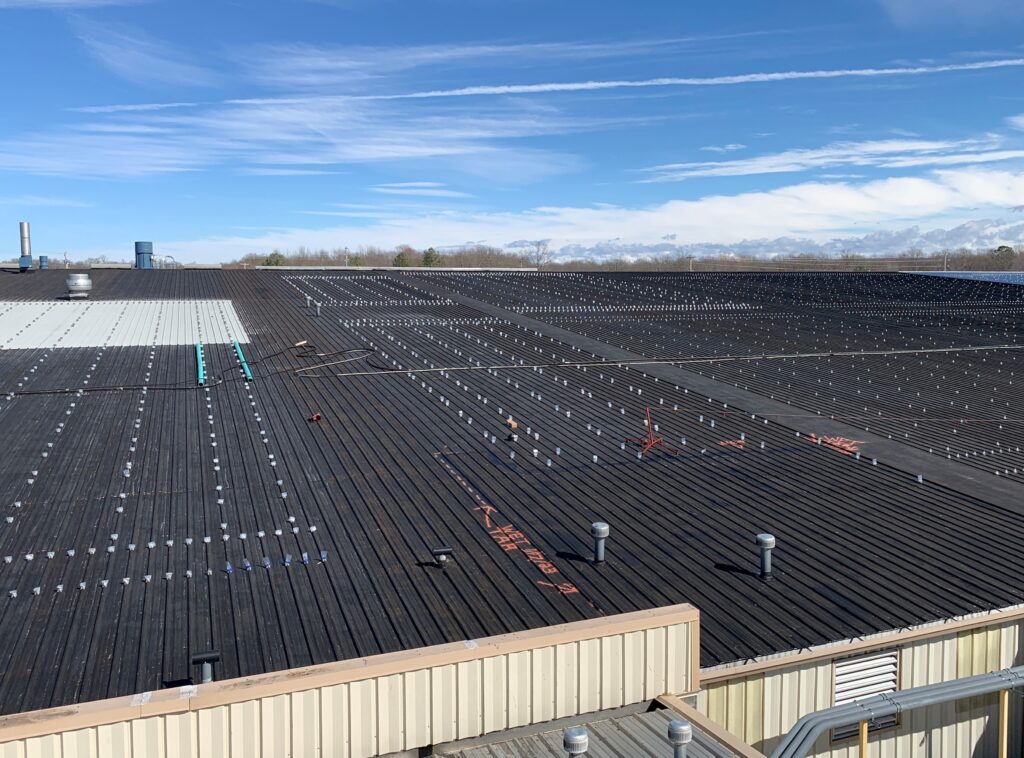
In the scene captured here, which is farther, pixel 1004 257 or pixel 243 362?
pixel 1004 257

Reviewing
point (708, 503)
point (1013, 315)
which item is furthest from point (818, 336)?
point (708, 503)

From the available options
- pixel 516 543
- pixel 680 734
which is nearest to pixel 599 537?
pixel 516 543

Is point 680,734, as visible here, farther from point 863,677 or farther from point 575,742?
point 863,677

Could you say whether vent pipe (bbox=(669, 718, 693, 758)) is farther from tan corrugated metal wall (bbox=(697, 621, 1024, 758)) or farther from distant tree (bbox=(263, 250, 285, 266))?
distant tree (bbox=(263, 250, 285, 266))

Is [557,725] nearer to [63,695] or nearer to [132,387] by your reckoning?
[63,695]

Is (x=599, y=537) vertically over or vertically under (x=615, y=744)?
over

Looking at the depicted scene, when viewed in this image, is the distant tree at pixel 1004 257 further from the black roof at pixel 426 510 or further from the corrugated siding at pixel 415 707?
the corrugated siding at pixel 415 707
